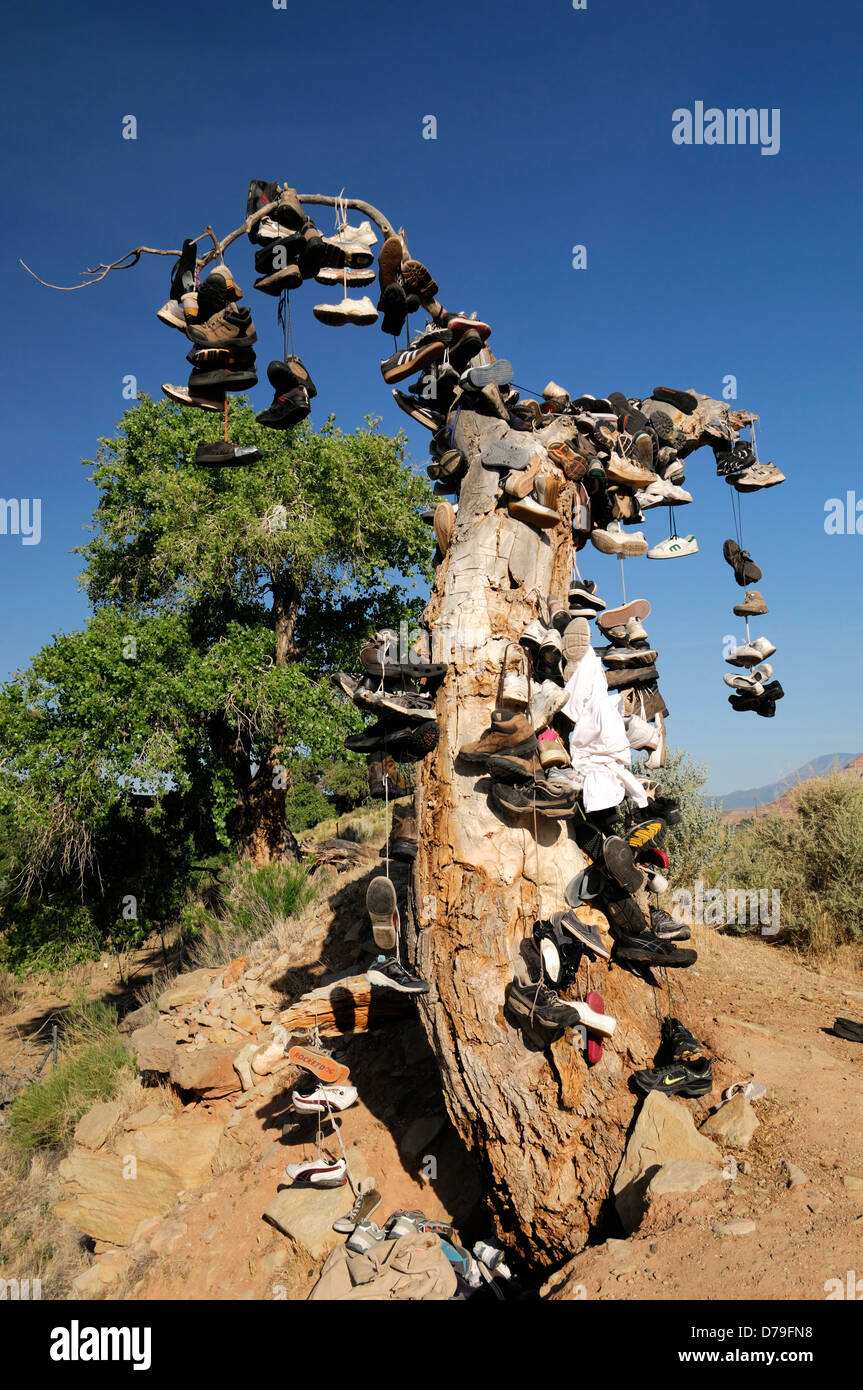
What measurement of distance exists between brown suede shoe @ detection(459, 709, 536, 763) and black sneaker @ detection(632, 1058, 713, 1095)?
2082 millimetres

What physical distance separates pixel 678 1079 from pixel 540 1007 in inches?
39.6

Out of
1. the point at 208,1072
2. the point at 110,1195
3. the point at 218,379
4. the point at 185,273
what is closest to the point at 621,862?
the point at 218,379

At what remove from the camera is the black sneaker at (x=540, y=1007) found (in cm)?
428

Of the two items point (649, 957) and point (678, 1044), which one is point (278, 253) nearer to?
point (649, 957)

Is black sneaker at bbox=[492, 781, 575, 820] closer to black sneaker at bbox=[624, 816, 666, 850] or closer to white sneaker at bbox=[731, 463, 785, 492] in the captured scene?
black sneaker at bbox=[624, 816, 666, 850]

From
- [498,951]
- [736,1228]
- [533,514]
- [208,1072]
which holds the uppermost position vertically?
[533,514]

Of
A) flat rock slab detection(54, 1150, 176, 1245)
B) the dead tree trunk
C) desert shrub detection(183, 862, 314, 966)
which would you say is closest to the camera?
the dead tree trunk

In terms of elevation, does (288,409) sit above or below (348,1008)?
above

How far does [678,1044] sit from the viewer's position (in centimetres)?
465

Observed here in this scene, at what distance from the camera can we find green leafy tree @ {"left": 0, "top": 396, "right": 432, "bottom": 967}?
37.9 feet

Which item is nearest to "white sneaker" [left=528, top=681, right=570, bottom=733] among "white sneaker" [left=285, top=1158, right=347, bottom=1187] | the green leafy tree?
"white sneaker" [left=285, top=1158, right=347, bottom=1187]

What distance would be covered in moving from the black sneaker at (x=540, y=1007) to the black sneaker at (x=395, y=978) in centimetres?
57

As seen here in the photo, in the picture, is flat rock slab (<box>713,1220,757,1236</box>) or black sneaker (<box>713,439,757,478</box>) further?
black sneaker (<box>713,439,757,478</box>)

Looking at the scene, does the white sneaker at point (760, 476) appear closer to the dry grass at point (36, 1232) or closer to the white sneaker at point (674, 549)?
the white sneaker at point (674, 549)
